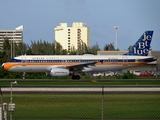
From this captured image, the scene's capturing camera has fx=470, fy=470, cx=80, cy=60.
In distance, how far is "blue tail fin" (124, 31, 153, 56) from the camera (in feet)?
207

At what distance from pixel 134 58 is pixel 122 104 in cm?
3930

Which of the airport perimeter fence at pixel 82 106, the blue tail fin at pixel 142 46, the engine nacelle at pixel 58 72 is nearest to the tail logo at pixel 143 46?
the blue tail fin at pixel 142 46

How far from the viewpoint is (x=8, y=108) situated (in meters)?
15.1

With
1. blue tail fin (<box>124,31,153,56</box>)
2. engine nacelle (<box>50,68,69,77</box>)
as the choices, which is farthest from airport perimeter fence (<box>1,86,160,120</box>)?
blue tail fin (<box>124,31,153,56</box>)

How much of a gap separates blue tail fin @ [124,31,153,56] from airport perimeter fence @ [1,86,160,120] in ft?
127

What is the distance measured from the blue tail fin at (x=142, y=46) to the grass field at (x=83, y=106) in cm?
3863

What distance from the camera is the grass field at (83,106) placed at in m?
19.3

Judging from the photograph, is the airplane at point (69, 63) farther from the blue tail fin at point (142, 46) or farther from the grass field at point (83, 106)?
the grass field at point (83, 106)

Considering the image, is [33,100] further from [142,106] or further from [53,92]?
[142,106]

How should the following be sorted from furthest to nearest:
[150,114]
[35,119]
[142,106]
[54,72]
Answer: [54,72]
[142,106]
[150,114]
[35,119]

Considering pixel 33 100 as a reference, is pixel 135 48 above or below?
above

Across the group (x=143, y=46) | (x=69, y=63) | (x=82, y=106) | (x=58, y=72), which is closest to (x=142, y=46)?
(x=143, y=46)

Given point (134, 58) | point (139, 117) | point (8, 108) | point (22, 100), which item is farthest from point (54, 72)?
point (8, 108)

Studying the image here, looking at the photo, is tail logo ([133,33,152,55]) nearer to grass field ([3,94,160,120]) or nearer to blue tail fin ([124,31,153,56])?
blue tail fin ([124,31,153,56])
